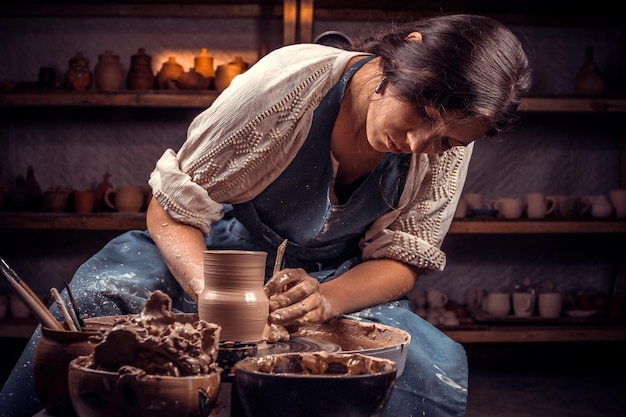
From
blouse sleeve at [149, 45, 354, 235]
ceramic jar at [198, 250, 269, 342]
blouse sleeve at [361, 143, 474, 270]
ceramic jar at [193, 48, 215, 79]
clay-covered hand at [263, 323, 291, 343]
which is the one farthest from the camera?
ceramic jar at [193, 48, 215, 79]

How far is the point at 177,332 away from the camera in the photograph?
1.04 m

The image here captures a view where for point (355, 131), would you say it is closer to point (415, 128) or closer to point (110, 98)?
point (415, 128)

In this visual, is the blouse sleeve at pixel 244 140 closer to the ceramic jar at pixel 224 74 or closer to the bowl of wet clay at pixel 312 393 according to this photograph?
the bowl of wet clay at pixel 312 393

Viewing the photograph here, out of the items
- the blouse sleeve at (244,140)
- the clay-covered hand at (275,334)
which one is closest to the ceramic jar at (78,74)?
the blouse sleeve at (244,140)

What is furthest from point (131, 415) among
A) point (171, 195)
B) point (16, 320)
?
point (16, 320)

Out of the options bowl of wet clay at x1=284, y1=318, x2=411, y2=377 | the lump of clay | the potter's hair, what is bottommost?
bowl of wet clay at x1=284, y1=318, x2=411, y2=377

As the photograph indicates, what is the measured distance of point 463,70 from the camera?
1.54 metres

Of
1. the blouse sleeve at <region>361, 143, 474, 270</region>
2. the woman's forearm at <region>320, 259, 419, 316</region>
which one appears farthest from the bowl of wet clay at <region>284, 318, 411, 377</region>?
the blouse sleeve at <region>361, 143, 474, 270</region>

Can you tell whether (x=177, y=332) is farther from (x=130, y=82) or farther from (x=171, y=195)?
(x=130, y=82)

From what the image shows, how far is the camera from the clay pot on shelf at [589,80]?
3.99 m

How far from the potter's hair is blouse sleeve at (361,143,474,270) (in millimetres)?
303

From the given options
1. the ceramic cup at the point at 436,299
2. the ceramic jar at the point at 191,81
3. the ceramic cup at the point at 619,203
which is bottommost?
the ceramic cup at the point at 436,299

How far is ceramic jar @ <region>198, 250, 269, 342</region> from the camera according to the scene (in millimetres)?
1286

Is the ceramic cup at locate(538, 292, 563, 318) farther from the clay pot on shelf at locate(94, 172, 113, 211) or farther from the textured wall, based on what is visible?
the clay pot on shelf at locate(94, 172, 113, 211)
